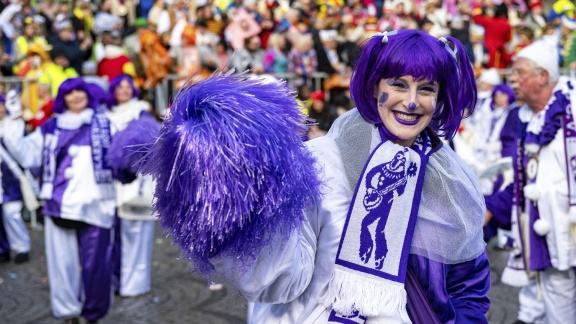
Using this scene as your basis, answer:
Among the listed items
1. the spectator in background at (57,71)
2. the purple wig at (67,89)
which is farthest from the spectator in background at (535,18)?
the purple wig at (67,89)

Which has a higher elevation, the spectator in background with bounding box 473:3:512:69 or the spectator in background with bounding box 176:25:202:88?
the spectator in background with bounding box 473:3:512:69

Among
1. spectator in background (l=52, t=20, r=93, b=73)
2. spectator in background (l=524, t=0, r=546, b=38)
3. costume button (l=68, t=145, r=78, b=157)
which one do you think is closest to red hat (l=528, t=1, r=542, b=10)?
spectator in background (l=524, t=0, r=546, b=38)

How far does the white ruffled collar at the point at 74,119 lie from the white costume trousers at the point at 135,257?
1.49 metres

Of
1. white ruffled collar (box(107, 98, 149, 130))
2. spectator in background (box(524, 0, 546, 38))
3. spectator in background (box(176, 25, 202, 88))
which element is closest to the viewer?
white ruffled collar (box(107, 98, 149, 130))

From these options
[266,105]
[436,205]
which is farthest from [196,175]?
[436,205]

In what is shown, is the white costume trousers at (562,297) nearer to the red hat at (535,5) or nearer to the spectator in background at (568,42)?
the spectator in background at (568,42)

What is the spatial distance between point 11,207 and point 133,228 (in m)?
2.10

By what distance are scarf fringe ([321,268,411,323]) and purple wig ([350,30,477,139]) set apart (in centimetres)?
52

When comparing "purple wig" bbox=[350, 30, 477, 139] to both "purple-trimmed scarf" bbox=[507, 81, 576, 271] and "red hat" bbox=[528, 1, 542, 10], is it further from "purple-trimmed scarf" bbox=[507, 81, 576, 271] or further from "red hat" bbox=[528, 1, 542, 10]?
"red hat" bbox=[528, 1, 542, 10]

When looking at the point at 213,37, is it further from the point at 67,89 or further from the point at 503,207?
the point at 503,207

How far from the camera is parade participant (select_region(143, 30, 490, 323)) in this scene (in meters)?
1.97

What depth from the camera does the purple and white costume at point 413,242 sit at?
7.58ft

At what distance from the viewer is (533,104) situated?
16.0ft

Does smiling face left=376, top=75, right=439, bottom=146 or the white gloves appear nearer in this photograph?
smiling face left=376, top=75, right=439, bottom=146
